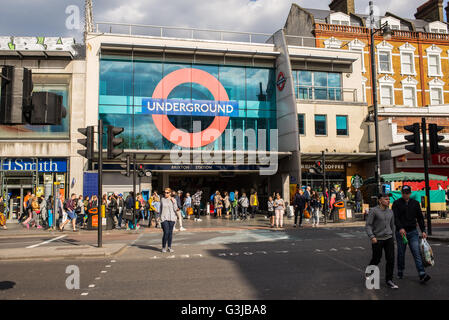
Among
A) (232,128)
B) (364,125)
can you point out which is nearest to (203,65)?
(232,128)

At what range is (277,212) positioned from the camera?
18062 millimetres

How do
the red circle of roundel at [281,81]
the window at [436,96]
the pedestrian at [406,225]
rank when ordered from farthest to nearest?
the window at [436,96], the red circle of roundel at [281,81], the pedestrian at [406,225]

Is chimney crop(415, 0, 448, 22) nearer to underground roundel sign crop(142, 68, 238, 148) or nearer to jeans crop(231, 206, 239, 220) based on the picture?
underground roundel sign crop(142, 68, 238, 148)

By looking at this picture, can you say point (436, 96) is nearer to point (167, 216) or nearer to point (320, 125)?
point (320, 125)

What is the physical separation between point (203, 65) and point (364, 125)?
43.2ft

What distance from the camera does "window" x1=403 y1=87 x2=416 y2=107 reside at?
36.2 metres

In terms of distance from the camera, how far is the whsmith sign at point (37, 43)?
24594 millimetres

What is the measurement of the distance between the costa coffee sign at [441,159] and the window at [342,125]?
21.8 ft

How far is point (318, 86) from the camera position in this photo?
2964cm

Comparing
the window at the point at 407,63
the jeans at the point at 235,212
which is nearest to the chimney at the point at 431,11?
the window at the point at 407,63

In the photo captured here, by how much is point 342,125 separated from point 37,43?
73.0ft

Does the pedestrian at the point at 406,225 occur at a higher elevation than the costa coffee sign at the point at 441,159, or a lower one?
lower

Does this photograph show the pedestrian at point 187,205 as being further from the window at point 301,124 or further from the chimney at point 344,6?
the chimney at point 344,6

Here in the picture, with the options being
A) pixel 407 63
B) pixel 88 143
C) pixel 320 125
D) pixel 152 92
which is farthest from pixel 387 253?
pixel 407 63
